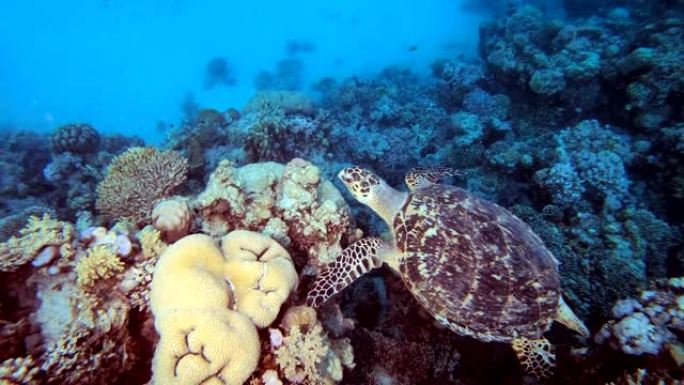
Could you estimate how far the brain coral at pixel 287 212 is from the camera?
3582mm

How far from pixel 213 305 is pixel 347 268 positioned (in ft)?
4.76

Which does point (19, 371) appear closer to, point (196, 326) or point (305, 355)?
point (196, 326)

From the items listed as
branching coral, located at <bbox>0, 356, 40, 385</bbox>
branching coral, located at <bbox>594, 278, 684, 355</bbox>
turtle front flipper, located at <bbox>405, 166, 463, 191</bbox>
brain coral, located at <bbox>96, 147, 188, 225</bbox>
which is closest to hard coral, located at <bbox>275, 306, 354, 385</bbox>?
branching coral, located at <bbox>0, 356, 40, 385</bbox>

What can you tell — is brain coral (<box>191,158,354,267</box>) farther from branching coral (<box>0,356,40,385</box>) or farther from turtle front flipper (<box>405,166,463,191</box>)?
branching coral (<box>0,356,40,385</box>)

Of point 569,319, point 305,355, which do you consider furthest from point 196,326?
point 569,319

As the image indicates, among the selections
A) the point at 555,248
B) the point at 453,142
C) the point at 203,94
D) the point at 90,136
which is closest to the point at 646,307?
the point at 555,248

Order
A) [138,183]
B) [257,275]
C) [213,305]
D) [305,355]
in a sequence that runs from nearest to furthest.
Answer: [213,305]
[305,355]
[257,275]
[138,183]

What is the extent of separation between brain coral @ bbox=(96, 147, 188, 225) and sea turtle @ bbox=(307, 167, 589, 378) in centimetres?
254

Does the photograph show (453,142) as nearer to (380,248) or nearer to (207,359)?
(380,248)

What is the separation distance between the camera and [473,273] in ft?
11.0

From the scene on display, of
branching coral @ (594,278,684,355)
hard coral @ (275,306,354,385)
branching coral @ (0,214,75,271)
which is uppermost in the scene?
branching coral @ (0,214,75,271)

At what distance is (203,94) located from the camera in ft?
124

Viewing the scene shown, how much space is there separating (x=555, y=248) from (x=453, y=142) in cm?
426

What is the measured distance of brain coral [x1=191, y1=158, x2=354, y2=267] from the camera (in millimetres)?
3582
